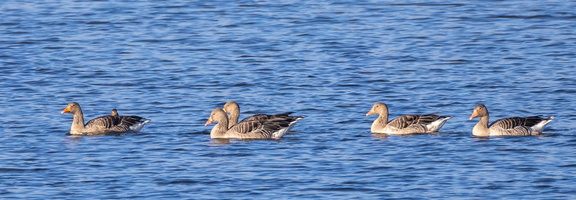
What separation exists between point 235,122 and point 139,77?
22.5 ft

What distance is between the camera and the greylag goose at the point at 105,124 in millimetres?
23453

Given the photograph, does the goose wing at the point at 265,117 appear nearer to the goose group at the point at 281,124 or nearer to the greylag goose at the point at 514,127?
the goose group at the point at 281,124

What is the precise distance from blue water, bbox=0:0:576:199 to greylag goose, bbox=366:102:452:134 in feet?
1.35

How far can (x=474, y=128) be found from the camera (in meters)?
22.6

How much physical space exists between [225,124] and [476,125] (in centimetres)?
467

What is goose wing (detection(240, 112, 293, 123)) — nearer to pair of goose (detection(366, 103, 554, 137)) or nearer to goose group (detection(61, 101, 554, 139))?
goose group (detection(61, 101, 554, 139))

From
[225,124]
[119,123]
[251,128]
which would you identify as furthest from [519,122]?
[119,123]

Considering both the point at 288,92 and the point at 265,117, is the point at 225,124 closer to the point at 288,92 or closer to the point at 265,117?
the point at 265,117

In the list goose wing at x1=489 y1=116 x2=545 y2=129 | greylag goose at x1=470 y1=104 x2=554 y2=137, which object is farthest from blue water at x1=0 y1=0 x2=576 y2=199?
goose wing at x1=489 y1=116 x2=545 y2=129

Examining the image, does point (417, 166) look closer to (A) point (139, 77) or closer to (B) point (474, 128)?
(B) point (474, 128)

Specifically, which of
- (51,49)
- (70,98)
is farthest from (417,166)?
(51,49)

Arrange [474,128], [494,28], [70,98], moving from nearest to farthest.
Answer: [474,128] → [70,98] → [494,28]

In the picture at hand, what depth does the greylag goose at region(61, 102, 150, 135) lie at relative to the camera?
76.9 feet

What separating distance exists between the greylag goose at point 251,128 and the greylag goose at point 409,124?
63.4 inches
